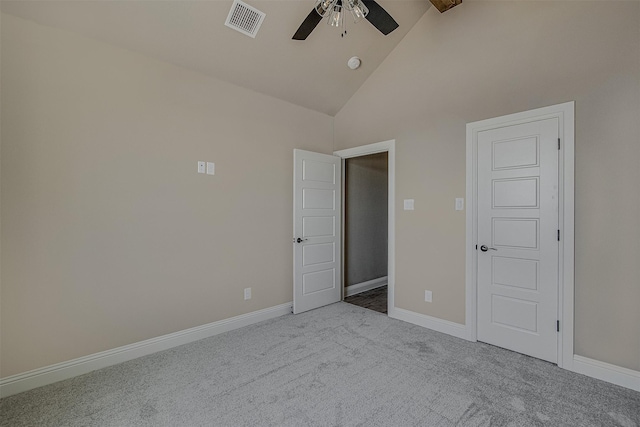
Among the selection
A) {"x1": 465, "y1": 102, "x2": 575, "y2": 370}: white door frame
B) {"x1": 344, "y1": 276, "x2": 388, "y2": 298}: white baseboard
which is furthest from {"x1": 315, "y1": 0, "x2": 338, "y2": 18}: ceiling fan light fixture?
{"x1": 344, "y1": 276, "x2": 388, "y2": 298}: white baseboard

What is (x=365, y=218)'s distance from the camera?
16.4 feet

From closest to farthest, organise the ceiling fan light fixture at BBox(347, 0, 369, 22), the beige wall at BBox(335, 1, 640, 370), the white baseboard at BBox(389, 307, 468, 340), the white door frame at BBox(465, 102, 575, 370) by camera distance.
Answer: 1. the ceiling fan light fixture at BBox(347, 0, 369, 22)
2. the beige wall at BBox(335, 1, 640, 370)
3. the white door frame at BBox(465, 102, 575, 370)
4. the white baseboard at BBox(389, 307, 468, 340)

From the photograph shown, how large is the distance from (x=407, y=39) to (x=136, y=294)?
4.02m

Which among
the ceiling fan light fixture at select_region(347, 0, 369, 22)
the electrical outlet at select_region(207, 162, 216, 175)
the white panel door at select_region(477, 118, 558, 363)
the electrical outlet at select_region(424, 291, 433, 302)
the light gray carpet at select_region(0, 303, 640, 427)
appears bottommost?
the light gray carpet at select_region(0, 303, 640, 427)

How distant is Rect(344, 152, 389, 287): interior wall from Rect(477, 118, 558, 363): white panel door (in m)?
2.11

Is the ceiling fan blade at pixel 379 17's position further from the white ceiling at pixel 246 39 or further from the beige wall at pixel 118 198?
the beige wall at pixel 118 198

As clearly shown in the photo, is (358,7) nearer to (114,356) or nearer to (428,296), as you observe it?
(428,296)

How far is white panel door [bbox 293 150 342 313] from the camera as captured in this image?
12.4 feet

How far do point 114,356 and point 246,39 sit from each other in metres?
3.17

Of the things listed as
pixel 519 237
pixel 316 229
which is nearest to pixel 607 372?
pixel 519 237

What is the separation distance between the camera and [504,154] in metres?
2.79

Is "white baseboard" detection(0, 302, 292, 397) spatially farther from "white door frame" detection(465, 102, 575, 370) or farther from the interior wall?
"white door frame" detection(465, 102, 575, 370)

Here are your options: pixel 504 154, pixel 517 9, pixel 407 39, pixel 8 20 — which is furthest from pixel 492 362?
pixel 8 20

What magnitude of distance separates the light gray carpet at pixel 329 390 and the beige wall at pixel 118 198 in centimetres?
44
